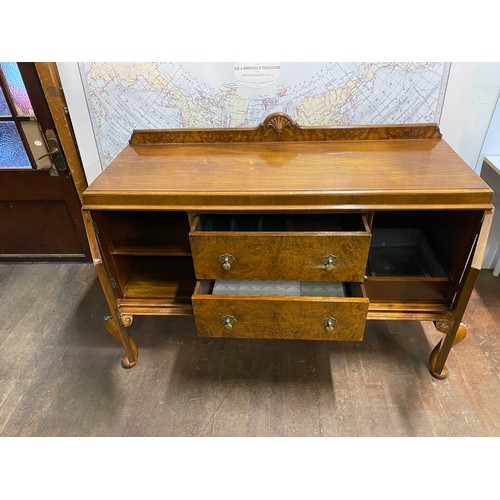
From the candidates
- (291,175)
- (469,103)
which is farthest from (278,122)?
(469,103)

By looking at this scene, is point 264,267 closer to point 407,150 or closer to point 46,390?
point 407,150

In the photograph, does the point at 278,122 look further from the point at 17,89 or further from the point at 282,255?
the point at 17,89

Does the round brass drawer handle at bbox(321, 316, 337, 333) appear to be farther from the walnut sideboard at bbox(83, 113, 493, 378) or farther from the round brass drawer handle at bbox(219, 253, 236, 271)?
the round brass drawer handle at bbox(219, 253, 236, 271)

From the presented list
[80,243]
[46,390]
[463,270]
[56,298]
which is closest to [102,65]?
[80,243]

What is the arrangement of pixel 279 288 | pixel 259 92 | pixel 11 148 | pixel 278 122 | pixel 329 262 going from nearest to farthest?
1. pixel 329 262
2. pixel 279 288
3. pixel 278 122
4. pixel 259 92
5. pixel 11 148

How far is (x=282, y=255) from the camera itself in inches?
41.1

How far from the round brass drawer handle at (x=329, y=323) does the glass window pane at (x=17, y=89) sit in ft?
5.05

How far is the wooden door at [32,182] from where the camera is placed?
1.56 meters

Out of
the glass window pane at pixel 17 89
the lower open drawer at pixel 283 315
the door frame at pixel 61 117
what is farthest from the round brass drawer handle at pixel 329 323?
the glass window pane at pixel 17 89

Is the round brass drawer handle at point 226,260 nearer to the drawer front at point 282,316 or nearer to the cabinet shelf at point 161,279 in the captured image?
the drawer front at point 282,316

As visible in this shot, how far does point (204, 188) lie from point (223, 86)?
1.96 feet

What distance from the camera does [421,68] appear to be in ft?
4.35

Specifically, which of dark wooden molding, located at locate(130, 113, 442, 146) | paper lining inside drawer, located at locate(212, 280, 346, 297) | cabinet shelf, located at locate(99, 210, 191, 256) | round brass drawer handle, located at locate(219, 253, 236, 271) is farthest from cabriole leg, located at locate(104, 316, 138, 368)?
dark wooden molding, located at locate(130, 113, 442, 146)

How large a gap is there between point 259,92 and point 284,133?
0.23 m
